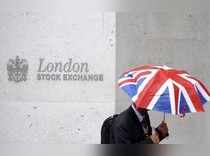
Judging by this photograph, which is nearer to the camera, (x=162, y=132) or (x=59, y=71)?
(x=162, y=132)

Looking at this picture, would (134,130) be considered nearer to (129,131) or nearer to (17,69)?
(129,131)

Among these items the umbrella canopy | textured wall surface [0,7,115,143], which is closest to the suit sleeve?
the umbrella canopy

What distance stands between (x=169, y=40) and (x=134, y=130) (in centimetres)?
177

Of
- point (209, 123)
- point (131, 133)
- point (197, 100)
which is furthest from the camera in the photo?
point (209, 123)

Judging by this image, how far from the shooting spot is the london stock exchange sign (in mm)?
5227

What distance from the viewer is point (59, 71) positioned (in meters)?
5.23

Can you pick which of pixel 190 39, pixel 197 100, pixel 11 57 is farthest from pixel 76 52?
pixel 197 100

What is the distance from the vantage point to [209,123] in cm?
509

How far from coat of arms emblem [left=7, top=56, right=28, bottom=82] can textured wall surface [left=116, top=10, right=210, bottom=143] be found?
3.48ft

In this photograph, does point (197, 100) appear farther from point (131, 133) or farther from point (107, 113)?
point (107, 113)

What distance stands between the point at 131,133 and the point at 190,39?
6.24 ft

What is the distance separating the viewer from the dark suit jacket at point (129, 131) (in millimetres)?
3693

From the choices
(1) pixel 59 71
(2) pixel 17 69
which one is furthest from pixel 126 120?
(2) pixel 17 69

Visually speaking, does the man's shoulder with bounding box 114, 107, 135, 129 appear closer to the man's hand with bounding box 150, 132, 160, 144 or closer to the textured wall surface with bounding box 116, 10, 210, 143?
the man's hand with bounding box 150, 132, 160, 144
